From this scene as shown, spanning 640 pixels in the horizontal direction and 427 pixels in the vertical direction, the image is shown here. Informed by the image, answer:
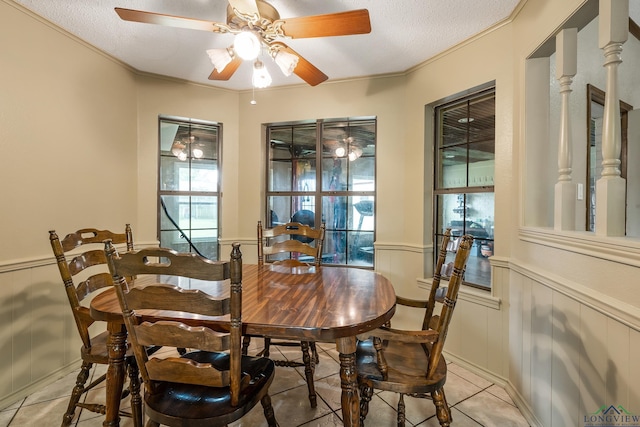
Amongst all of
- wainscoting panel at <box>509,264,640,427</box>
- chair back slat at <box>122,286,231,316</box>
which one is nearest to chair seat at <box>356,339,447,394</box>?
wainscoting panel at <box>509,264,640,427</box>

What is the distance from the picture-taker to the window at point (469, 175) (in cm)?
248

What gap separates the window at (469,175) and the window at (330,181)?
676 mm

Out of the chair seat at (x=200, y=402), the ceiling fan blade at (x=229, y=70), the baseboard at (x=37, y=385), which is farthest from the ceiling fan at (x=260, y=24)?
the baseboard at (x=37, y=385)

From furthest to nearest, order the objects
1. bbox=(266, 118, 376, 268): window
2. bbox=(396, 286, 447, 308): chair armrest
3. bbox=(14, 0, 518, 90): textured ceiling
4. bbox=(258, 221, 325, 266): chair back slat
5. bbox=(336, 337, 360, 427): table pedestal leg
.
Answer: bbox=(266, 118, 376, 268): window, bbox=(258, 221, 325, 266): chair back slat, bbox=(14, 0, 518, 90): textured ceiling, bbox=(396, 286, 447, 308): chair armrest, bbox=(336, 337, 360, 427): table pedestal leg

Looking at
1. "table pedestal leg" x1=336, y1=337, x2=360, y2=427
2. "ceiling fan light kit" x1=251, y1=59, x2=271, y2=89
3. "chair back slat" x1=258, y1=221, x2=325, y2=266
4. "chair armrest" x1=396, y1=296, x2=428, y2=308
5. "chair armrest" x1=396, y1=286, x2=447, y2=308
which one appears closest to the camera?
"table pedestal leg" x1=336, y1=337, x2=360, y2=427

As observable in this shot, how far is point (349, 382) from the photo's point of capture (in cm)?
127

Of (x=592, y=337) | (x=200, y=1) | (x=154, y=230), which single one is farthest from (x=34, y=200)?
(x=592, y=337)

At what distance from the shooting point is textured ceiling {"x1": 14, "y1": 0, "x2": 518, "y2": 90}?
202 centimetres

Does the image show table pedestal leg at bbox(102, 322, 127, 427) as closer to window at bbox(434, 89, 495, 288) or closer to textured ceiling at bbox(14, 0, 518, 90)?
textured ceiling at bbox(14, 0, 518, 90)

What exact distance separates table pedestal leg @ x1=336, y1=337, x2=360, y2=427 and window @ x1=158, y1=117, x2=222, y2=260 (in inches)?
101

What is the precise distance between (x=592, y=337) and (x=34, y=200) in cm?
331

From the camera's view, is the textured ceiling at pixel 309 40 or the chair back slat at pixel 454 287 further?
the textured ceiling at pixel 309 40

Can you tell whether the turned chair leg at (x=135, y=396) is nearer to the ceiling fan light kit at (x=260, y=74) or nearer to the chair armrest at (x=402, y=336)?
the chair armrest at (x=402, y=336)

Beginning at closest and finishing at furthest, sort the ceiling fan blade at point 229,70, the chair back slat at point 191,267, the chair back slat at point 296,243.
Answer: the chair back slat at point 191,267 → the ceiling fan blade at point 229,70 → the chair back slat at point 296,243
